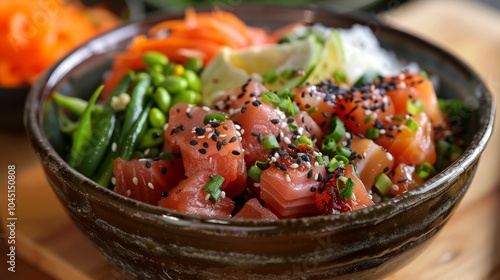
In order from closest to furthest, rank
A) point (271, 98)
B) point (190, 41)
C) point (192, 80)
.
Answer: point (271, 98)
point (192, 80)
point (190, 41)

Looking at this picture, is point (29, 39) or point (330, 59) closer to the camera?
point (330, 59)

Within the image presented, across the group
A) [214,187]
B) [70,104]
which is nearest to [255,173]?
[214,187]

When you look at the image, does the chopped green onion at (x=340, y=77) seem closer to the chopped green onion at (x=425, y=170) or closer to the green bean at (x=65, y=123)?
the chopped green onion at (x=425, y=170)

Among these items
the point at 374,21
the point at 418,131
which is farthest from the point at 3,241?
the point at 374,21

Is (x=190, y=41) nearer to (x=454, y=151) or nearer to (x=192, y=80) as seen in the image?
(x=192, y=80)

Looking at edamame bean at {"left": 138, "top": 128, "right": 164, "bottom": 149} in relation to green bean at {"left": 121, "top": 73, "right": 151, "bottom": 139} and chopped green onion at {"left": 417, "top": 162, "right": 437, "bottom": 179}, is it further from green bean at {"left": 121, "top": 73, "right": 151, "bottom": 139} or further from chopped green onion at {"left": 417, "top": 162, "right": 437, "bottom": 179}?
chopped green onion at {"left": 417, "top": 162, "right": 437, "bottom": 179}

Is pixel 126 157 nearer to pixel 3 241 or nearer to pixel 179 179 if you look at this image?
pixel 179 179
